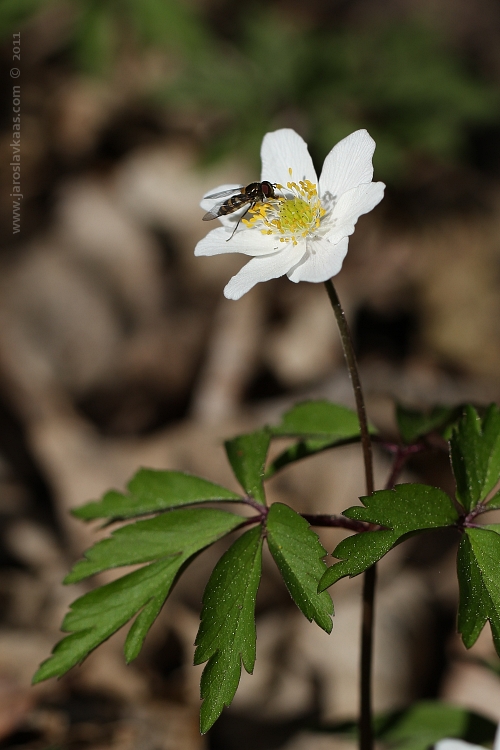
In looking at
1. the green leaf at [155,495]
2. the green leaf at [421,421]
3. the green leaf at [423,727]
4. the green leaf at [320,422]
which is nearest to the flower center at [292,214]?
the green leaf at [320,422]

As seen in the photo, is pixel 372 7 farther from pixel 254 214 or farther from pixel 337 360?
pixel 254 214

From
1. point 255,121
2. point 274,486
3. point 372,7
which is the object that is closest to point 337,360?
point 274,486

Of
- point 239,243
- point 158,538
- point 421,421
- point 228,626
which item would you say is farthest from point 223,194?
point 228,626

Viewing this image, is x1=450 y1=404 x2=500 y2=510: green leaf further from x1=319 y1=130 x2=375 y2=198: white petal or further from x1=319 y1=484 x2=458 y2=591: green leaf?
x1=319 y1=130 x2=375 y2=198: white petal

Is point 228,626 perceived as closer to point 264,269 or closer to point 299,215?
point 264,269

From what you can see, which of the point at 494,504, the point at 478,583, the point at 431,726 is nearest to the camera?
the point at 478,583

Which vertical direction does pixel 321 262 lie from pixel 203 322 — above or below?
below

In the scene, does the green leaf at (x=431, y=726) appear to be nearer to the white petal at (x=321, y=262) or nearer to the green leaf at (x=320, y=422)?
the green leaf at (x=320, y=422)
